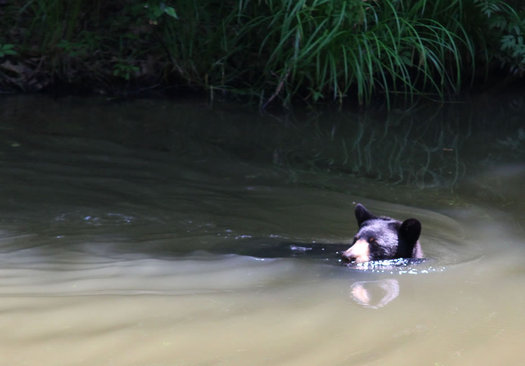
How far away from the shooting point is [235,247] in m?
4.00

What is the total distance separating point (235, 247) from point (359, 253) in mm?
678

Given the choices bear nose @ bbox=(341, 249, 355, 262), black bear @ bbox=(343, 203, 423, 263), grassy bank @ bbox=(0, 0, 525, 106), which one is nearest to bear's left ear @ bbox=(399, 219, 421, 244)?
black bear @ bbox=(343, 203, 423, 263)

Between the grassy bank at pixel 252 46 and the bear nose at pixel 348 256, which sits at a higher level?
the grassy bank at pixel 252 46

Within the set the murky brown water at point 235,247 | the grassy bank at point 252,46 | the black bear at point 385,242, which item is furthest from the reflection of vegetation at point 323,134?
the black bear at point 385,242

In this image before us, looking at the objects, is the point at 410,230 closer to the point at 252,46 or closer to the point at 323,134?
the point at 323,134

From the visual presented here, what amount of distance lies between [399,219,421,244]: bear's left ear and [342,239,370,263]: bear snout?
205 mm

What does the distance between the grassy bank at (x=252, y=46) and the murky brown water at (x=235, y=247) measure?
95 centimetres

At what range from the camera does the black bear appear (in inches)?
148

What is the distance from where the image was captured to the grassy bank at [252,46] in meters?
7.98

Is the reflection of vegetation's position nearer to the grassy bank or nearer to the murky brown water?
the murky brown water

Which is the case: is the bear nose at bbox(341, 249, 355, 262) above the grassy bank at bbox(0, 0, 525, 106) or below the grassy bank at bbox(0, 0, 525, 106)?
below

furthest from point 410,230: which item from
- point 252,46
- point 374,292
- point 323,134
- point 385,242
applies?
point 252,46

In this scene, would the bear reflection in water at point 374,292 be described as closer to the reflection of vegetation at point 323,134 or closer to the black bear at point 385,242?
the black bear at point 385,242

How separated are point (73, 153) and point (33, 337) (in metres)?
3.69
